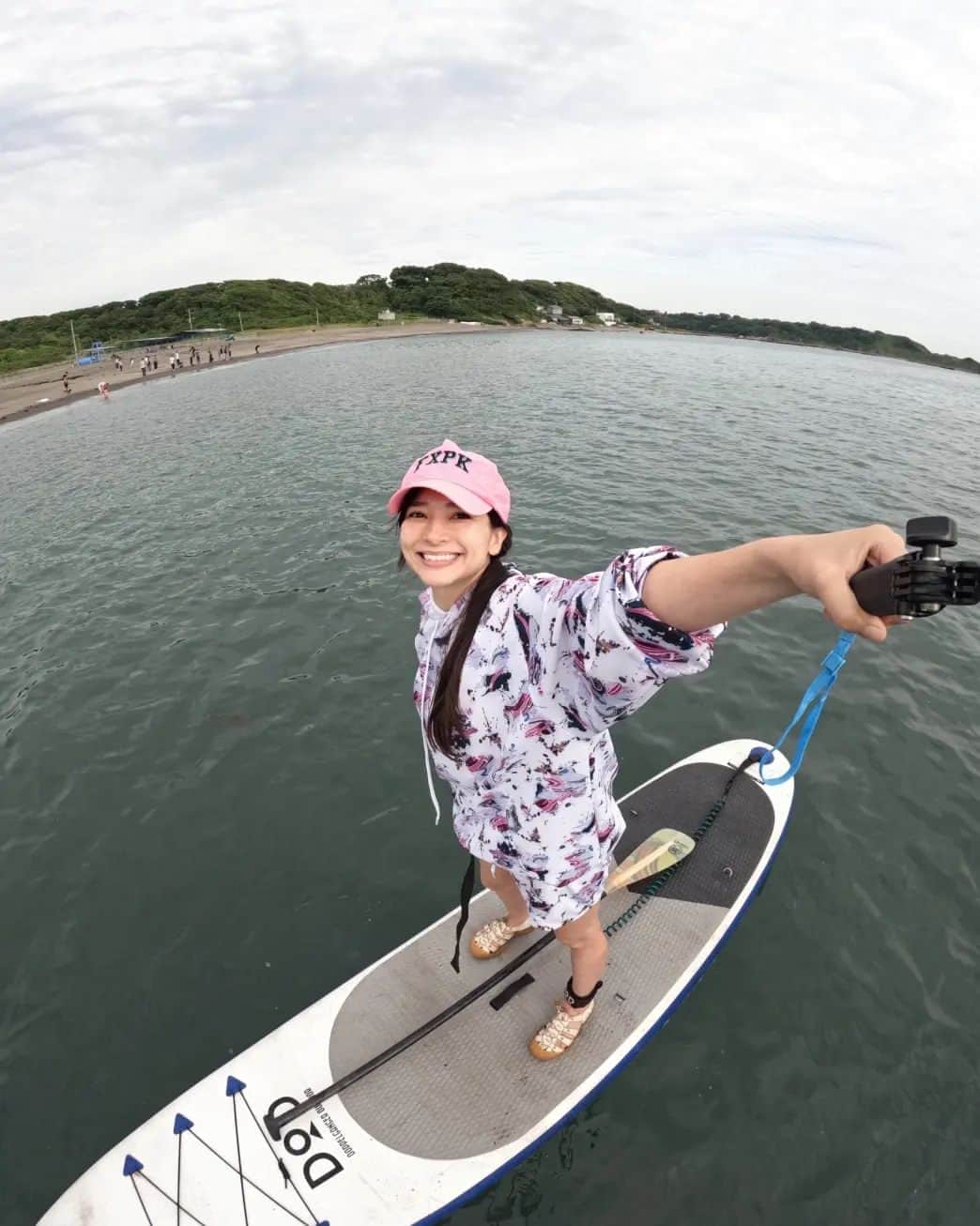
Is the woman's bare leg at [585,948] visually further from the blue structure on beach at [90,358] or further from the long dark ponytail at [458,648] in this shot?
the blue structure on beach at [90,358]

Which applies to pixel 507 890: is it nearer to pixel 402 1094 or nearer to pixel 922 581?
pixel 402 1094

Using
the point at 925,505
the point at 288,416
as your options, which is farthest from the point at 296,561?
the point at 288,416

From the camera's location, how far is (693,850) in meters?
6.14

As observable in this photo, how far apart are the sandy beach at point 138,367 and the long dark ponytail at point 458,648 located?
45122 millimetres

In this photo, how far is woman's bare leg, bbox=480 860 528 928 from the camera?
4.25m

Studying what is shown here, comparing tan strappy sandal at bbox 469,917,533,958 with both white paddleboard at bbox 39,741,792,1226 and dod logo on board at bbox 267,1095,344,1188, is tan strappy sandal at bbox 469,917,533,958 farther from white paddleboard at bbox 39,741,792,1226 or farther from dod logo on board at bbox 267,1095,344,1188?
dod logo on board at bbox 267,1095,344,1188

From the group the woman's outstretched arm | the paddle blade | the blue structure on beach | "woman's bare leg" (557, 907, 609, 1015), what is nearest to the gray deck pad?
the paddle blade

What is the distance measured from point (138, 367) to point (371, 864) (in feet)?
236

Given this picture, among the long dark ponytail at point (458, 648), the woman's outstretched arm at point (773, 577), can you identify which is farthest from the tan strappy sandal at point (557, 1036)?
the woman's outstretched arm at point (773, 577)

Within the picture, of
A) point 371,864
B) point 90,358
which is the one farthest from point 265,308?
point 371,864

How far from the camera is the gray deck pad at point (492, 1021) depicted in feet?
13.8

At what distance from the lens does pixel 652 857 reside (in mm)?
5910

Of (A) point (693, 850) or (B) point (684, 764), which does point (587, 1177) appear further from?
(B) point (684, 764)

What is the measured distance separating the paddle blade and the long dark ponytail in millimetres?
3740
